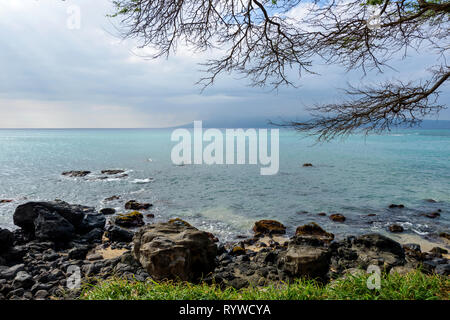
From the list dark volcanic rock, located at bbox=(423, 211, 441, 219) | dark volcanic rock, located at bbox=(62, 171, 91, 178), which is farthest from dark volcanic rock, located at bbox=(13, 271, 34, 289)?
dark volcanic rock, located at bbox=(62, 171, 91, 178)

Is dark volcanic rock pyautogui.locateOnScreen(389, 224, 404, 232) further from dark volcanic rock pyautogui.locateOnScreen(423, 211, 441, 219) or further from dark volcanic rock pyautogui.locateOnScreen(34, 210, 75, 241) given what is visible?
dark volcanic rock pyautogui.locateOnScreen(34, 210, 75, 241)

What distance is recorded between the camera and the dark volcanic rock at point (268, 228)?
12.1m

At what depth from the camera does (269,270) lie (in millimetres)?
7648

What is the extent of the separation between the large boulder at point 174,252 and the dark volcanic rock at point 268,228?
493 cm

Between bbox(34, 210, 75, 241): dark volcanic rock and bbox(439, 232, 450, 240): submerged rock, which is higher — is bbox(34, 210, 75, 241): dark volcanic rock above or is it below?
above

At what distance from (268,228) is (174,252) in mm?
6847

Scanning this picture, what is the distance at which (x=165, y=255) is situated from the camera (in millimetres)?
6324

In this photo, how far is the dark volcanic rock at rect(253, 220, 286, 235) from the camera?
12125mm

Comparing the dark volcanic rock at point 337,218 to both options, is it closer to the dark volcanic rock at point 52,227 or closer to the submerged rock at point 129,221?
the submerged rock at point 129,221

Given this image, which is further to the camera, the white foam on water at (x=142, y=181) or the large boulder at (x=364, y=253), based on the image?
the white foam on water at (x=142, y=181)

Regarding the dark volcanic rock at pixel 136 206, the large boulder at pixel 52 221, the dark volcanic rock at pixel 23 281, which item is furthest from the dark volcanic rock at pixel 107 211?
the dark volcanic rock at pixel 23 281

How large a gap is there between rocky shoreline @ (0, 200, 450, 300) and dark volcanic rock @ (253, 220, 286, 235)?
48mm

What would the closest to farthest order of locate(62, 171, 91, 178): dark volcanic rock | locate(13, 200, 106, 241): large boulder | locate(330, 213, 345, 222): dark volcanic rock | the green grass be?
the green grass < locate(13, 200, 106, 241): large boulder < locate(330, 213, 345, 222): dark volcanic rock < locate(62, 171, 91, 178): dark volcanic rock
